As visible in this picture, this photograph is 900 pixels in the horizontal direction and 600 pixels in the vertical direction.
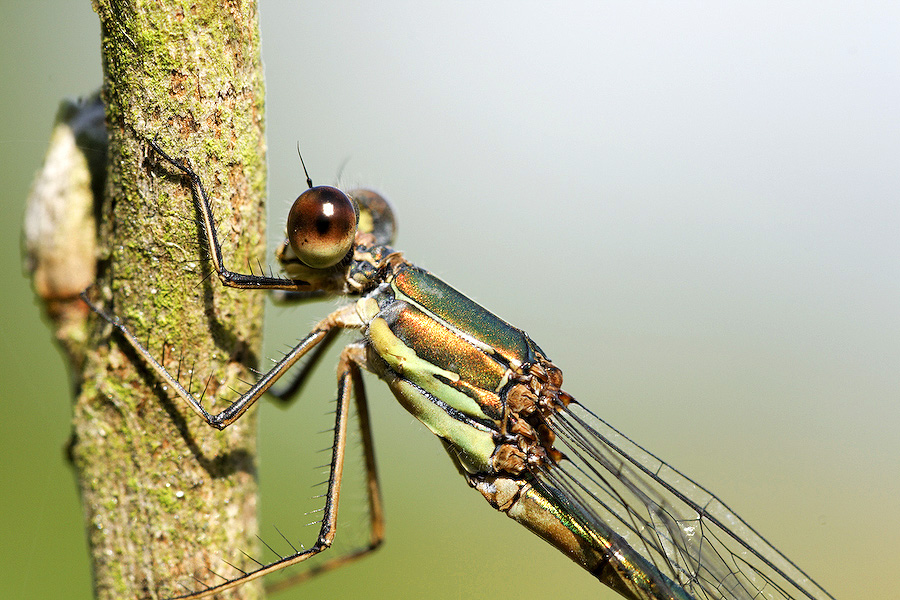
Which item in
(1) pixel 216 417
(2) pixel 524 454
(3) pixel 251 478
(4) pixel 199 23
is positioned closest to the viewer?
(4) pixel 199 23

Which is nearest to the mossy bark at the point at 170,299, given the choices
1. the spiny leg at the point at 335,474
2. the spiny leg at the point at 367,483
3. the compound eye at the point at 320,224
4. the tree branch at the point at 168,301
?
the tree branch at the point at 168,301

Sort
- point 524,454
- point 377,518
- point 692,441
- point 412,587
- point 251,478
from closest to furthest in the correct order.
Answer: point 251,478 → point 524,454 → point 377,518 → point 412,587 → point 692,441

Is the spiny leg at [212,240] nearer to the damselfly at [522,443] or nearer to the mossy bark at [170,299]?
the mossy bark at [170,299]

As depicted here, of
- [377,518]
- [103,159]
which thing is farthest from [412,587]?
[103,159]

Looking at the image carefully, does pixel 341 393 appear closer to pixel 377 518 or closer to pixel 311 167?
pixel 377 518

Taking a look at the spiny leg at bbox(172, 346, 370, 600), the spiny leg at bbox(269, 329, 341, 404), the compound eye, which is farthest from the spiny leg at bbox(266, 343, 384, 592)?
the compound eye

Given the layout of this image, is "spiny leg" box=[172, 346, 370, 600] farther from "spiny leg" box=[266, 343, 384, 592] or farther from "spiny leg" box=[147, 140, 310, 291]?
"spiny leg" box=[147, 140, 310, 291]
